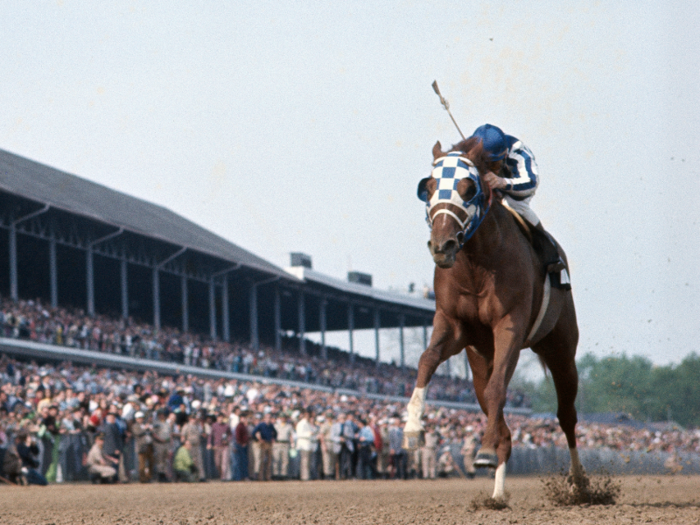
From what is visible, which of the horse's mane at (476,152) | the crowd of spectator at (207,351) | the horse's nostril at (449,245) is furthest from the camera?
the crowd of spectator at (207,351)

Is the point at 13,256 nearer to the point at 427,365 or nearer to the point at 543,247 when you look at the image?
the point at 543,247

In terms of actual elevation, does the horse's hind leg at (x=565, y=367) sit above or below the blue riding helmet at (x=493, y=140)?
below

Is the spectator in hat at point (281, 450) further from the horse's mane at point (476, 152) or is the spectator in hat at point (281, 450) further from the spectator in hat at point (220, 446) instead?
the horse's mane at point (476, 152)

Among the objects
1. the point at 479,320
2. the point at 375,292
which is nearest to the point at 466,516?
the point at 479,320

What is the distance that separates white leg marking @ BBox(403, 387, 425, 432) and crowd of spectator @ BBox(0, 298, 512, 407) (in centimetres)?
2090

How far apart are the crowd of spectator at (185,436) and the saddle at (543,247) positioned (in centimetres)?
940

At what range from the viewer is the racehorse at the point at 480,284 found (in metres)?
6.67

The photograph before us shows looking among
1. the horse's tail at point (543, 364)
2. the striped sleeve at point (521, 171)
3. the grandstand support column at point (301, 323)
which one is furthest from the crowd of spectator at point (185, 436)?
the grandstand support column at point (301, 323)

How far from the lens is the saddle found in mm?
7910

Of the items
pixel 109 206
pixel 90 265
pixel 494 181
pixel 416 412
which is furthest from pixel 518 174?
pixel 109 206

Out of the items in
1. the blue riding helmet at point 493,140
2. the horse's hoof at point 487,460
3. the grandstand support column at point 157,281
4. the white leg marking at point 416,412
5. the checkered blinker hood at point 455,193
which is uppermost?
the grandstand support column at point 157,281

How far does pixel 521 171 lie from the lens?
8055 mm

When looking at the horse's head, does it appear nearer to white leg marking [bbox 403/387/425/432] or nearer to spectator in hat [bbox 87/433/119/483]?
white leg marking [bbox 403/387/425/432]

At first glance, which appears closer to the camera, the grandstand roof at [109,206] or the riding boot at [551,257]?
the riding boot at [551,257]
